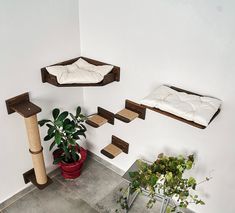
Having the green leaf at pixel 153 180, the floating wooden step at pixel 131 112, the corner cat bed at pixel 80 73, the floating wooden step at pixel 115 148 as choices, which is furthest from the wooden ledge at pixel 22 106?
the green leaf at pixel 153 180

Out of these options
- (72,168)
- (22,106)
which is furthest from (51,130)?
(72,168)

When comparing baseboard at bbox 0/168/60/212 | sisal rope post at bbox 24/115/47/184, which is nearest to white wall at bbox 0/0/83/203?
baseboard at bbox 0/168/60/212

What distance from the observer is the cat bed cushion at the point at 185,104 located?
130 cm

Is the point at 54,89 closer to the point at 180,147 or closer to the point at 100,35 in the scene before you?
the point at 100,35

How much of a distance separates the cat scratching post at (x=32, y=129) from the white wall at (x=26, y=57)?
0.05 m

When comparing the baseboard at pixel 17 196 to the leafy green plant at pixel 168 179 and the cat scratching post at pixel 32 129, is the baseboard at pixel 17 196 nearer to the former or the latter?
the cat scratching post at pixel 32 129

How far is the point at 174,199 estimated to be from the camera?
1969mm

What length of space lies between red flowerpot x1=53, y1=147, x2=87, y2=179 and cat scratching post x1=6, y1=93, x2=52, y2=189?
0.57 ft

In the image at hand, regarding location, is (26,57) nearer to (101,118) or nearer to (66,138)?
(66,138)

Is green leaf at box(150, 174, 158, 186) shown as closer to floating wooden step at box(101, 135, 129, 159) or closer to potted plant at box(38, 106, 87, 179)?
floating wooden step at box(101, 135, 129, 159)

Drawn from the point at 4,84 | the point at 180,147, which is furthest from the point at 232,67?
the point at 4,84

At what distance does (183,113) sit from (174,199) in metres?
0.96

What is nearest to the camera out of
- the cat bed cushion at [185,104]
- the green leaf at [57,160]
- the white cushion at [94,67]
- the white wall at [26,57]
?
the cat bed cushion at [185,104]

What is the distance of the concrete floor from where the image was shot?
6.25ft
